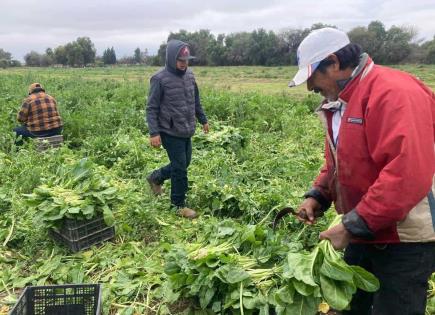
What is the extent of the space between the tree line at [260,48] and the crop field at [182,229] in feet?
100

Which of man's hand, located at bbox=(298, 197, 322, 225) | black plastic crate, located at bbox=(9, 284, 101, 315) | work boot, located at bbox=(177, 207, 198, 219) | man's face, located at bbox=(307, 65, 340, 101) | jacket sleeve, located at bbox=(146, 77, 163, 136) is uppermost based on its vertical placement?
man's face, located at bbox=(307, 65, 340, 101)

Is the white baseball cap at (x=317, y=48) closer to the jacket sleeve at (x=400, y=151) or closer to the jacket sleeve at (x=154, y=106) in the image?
the jacket sleeve at (x=400, y=151)

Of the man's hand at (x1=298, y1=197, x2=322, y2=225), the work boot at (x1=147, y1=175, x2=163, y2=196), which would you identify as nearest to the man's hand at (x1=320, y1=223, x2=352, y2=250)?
the man's hand at (x1=298, y1=197, x2=322, y2=225)

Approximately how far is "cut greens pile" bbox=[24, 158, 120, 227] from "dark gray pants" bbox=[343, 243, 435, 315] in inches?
106

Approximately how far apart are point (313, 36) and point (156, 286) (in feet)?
8.17

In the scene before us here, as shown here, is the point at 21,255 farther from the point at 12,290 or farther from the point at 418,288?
the point at 418,288

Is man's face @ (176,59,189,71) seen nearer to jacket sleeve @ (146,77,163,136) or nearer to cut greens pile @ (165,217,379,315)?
jacket sleeve @ (146,77,163,136)

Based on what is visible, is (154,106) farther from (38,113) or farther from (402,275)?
(38,113)

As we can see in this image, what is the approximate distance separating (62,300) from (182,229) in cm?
189

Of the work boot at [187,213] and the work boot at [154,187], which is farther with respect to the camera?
the work boot at [154,187]

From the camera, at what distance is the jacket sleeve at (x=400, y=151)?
6.30 feet

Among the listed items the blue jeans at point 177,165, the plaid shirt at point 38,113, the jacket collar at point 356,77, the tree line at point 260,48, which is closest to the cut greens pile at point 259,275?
the jacket collar at point 356,77

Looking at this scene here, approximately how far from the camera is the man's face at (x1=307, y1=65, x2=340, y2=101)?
2299mm

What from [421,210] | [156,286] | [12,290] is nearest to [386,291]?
[421,210]
